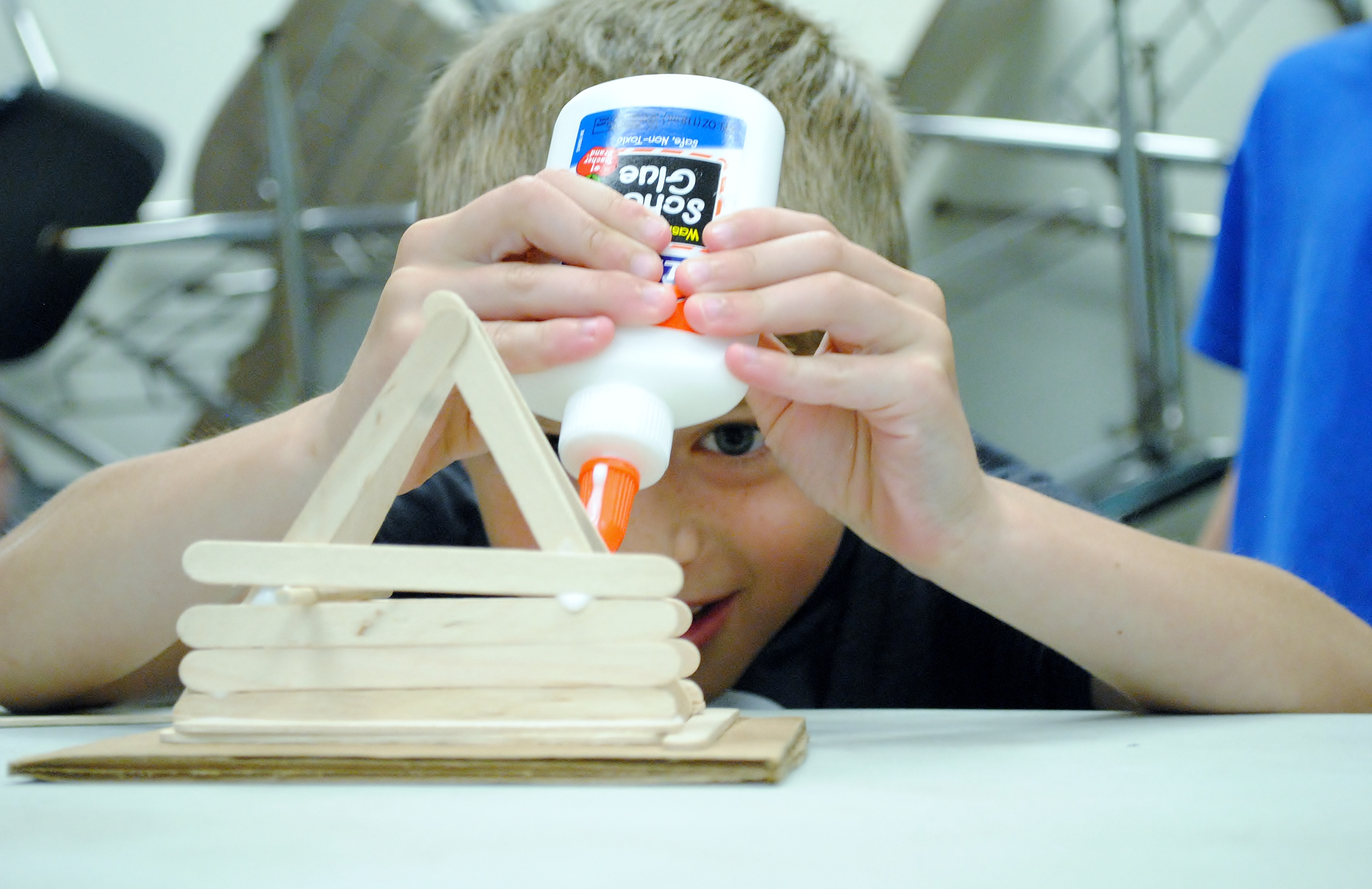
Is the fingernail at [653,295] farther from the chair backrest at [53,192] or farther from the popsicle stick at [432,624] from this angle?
the chair backrest at [53,192]

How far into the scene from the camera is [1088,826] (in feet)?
0.89

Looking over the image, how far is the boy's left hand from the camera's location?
399mm

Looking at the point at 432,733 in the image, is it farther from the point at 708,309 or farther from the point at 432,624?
the point at 708,309

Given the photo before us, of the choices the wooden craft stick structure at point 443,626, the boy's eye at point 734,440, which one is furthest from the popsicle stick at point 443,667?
the boy's eye at point 734,440

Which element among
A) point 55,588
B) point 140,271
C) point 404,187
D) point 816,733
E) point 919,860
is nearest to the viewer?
point 919,860

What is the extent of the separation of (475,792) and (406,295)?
0.70 ft

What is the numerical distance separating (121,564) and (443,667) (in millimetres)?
317

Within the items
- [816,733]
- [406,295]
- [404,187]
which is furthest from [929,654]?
[404,187]

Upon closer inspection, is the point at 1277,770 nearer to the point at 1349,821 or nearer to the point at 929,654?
the point at 1349,821

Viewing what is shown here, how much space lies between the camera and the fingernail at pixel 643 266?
0.39 m

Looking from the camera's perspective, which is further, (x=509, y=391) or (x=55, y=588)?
(x=55, y=588)

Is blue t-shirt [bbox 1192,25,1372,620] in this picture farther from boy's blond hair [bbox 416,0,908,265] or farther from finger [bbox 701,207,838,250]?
finger [bbox 701,207,838,250]

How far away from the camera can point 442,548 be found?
1.13 ft

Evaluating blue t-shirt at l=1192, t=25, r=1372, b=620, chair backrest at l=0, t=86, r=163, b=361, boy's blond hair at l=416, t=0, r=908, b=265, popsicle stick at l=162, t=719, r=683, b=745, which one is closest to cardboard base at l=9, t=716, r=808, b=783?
popsicle stick at l=162, t=719, r=683, b=745
